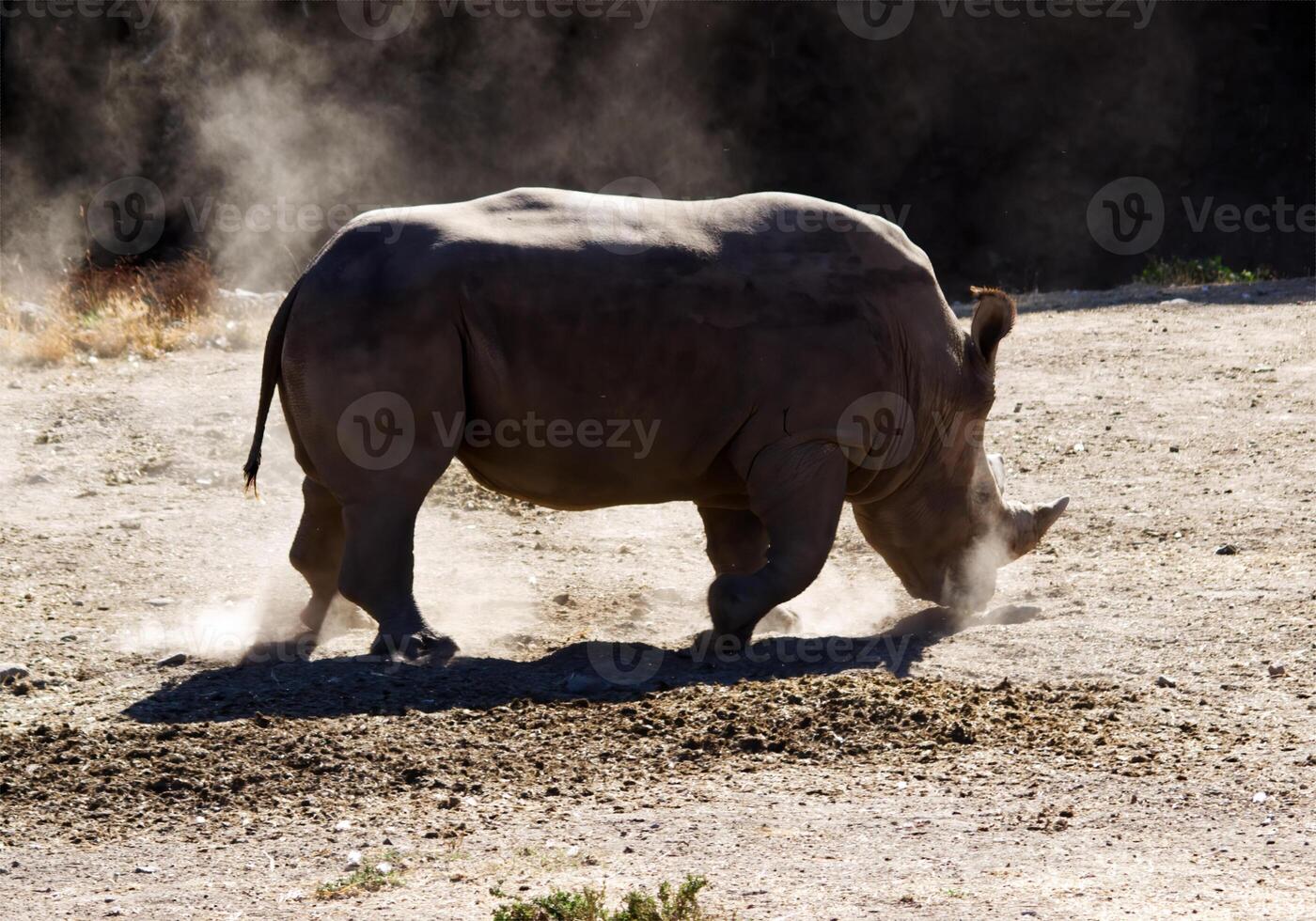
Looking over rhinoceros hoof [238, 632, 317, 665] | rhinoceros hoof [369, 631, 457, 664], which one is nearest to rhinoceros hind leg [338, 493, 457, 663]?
rhinoceros hoof [369, 631, 457, 664]

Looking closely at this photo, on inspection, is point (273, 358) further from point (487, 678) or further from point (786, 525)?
point (786, 525)

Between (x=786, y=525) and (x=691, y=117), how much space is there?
14.7 m

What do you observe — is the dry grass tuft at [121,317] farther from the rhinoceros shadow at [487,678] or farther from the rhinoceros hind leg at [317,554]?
the rhinoceros shadow at [487,678]

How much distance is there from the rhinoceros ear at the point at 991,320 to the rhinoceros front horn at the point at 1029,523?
722 mm

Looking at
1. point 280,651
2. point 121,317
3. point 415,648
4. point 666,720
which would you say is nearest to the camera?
point 666,720

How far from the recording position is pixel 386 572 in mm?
6785

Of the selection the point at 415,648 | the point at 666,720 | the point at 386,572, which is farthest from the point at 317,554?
the point at 666,720

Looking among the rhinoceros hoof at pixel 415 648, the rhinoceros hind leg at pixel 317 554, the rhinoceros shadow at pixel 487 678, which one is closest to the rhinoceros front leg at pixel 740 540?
the rhinoceros shadow at pixel 487 678

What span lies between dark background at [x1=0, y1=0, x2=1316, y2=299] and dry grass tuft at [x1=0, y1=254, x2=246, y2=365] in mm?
2280

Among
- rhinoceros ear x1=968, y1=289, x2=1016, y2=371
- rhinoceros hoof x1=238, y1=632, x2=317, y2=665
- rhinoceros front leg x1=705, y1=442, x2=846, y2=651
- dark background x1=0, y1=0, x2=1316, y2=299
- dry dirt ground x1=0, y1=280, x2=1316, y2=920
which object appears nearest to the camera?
dry dirt ground x1=0, y1=280, x2=1316, y2=920

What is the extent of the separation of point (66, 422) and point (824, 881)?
8323 mm

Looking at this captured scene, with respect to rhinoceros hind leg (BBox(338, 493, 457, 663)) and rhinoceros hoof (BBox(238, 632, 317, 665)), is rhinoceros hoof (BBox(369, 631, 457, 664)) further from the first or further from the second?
rhinoceros hoof (BBox(238, 632, 317, 665))

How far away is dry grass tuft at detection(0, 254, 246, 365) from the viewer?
45.8 ft

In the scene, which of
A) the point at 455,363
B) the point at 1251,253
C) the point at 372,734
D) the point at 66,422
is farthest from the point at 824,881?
the point at 1251,253
